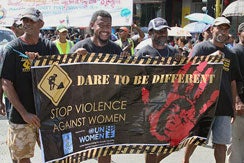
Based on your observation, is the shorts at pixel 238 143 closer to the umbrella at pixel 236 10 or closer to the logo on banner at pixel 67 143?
the logo on banner at pixel 67 143

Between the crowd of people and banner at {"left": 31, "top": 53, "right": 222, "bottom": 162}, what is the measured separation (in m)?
0.16

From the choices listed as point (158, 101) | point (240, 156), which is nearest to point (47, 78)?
point (158, 101)

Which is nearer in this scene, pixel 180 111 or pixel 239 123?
pixel 180 111

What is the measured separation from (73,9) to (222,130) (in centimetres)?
597

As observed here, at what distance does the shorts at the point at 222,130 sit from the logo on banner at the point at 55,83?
6.02 ft

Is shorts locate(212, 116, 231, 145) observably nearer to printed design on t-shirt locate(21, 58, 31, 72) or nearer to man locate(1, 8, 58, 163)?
man locate(1, 8, 58, 163)

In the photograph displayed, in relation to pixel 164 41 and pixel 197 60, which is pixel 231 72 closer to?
pixel 197 60

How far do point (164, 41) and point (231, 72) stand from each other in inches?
34.8

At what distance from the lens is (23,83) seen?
3.80 metres

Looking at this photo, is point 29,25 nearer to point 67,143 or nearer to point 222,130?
point 67,143

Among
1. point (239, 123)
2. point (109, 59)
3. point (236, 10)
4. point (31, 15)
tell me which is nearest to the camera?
point (31, 15)

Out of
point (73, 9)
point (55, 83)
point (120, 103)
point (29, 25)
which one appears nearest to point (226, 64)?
point (120, 103)

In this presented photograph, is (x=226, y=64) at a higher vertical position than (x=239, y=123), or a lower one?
higher

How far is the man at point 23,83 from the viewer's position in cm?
374
